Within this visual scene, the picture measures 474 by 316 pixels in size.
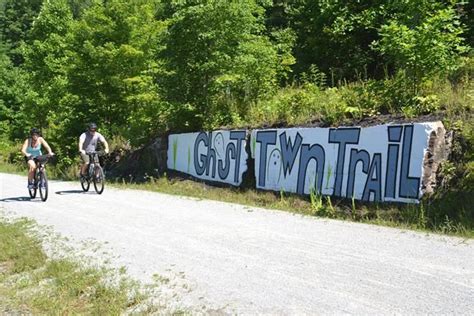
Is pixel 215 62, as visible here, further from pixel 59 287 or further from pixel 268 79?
pixel 59 287

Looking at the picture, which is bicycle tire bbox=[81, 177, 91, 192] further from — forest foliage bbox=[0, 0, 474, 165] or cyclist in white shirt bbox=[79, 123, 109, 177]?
forest foliage bbox=[0, 0, 474, 165]

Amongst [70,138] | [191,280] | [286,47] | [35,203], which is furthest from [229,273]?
[70,138]

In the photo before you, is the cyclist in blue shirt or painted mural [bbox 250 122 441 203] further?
the cyclist in blue shirt

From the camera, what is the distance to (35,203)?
13.4 meters

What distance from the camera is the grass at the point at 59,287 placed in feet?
18.6

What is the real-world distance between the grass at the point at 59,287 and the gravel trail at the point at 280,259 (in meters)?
0.45

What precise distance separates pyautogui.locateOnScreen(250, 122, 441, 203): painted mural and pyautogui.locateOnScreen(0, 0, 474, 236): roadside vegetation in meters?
0.34

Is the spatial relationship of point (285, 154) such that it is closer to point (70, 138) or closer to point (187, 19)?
point (187, 19)

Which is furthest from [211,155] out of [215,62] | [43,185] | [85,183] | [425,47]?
[425,47]

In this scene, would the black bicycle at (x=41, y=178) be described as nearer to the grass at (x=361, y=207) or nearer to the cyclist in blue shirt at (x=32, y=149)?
the cyclist in blue shirt at (x=32, y=149)

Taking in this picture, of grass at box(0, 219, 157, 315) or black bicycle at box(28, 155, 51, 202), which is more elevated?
black bicycle at box(28, 155, 51, 202)

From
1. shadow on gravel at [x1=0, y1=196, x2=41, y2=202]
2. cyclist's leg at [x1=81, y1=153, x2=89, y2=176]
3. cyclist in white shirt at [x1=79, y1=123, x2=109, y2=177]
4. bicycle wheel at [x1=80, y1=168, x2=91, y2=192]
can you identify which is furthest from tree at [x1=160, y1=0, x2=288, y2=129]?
shadow on gravel at [x1=0, y1=196, x2=41, y2=202]

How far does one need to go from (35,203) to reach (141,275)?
7.89 m

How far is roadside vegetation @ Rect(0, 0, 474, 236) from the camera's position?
1081cm
